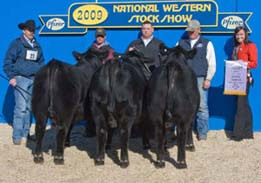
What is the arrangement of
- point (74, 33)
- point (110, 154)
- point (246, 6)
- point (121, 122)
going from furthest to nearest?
point (74, 33) → point (246, 6) → point (110, 154) → point (121, 122)

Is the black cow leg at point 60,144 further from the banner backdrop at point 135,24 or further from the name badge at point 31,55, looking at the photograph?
the banner backdrop at point 135,24

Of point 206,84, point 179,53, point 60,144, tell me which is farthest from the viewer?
point 206,84

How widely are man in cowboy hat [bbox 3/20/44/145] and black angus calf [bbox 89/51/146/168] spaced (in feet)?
5.78

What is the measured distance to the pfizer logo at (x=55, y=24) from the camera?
31.3ft

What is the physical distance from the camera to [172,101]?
21.6ft

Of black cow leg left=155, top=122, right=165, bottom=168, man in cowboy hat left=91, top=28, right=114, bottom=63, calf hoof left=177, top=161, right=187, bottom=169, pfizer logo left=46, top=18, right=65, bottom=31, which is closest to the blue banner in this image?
pfizer logo left=46, top=18, right=65, bottom=31

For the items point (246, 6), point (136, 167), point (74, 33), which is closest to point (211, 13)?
point (246, 6)

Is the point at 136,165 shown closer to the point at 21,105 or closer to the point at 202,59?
the point at 202,59

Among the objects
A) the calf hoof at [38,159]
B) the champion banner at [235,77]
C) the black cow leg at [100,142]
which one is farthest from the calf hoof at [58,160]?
the champion banner at [235,77]

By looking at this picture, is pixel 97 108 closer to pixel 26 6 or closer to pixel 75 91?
pixel 75 91

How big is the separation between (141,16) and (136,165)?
10.7 ft

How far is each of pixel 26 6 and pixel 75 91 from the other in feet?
10.8

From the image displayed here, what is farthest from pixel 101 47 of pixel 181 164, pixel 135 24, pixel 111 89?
pixel 181 164

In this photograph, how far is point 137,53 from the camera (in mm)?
7898
